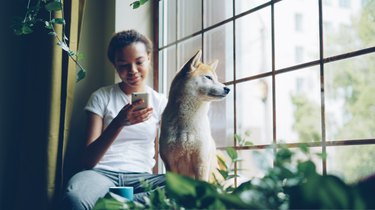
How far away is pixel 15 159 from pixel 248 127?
1155mm

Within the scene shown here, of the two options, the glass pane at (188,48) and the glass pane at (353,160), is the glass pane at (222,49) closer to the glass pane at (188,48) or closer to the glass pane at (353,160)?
the glass pane at (188,48)

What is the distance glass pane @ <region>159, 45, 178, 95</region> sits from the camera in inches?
93.7

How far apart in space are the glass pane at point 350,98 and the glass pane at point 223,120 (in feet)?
1.70

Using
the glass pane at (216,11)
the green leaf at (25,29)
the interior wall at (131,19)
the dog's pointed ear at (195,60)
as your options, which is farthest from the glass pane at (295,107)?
the green leaf at (25,29)

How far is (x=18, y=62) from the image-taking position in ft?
7.86

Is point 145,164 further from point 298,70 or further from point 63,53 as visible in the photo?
point 298,70

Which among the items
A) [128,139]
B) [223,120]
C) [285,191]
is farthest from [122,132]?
[285,191]

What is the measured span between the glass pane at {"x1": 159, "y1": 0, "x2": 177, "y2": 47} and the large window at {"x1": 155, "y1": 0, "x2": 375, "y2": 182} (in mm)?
64

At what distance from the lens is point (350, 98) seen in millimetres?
1465

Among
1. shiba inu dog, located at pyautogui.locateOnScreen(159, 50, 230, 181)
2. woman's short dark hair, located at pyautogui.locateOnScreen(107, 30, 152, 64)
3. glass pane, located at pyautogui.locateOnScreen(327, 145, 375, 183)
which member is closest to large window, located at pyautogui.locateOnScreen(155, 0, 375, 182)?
glass pane, located at pyautogui.locateOnScreen(327, 145, 375, 183)

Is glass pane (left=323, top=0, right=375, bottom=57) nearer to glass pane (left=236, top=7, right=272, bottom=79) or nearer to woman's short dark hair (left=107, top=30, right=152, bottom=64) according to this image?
glass pane (left=236, top=7, right=272, bottom=79)

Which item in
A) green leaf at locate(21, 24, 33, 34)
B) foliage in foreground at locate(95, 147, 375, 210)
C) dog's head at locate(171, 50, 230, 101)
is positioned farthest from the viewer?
green leaf at locate(21, 24, 33, 34)

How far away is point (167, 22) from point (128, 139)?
2.35 ft

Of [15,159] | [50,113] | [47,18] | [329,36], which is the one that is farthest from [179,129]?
[15,159]
